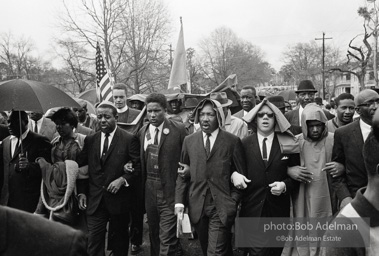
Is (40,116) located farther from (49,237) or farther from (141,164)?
(49,237)

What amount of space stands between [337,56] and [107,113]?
A: 65.5 m

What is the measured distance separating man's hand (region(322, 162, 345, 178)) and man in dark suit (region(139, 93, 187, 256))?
173 centimetres

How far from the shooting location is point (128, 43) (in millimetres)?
23812

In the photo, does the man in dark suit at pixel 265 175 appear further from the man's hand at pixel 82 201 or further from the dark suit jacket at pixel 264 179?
the man's hand at pixel 82 201

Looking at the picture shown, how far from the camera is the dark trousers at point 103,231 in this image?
15.8ft

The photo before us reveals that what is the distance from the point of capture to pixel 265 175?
14.3ft

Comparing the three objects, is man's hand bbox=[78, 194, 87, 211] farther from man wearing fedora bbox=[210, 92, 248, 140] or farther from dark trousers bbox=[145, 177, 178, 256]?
man wearing fedora bbox=[210, 92, 248, 140]

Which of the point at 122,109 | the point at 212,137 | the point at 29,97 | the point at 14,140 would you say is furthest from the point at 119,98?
the point at 212,137

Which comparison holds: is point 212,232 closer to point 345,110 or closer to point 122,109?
point 345,110

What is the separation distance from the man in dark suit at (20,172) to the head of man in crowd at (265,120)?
2.51 meters

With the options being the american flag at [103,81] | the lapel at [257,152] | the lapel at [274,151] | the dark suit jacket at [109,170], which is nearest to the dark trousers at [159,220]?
the dark suit jacket at [109,170]

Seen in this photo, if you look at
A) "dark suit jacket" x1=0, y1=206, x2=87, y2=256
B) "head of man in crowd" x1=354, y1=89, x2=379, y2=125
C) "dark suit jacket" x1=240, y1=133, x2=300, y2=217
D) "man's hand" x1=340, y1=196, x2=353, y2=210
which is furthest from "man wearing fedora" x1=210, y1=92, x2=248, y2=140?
"dark suit jacket" x1=0, y1=206, x2=87, y2=256

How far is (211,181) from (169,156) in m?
0.74

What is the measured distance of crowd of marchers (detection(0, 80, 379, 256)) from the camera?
4.36 m
